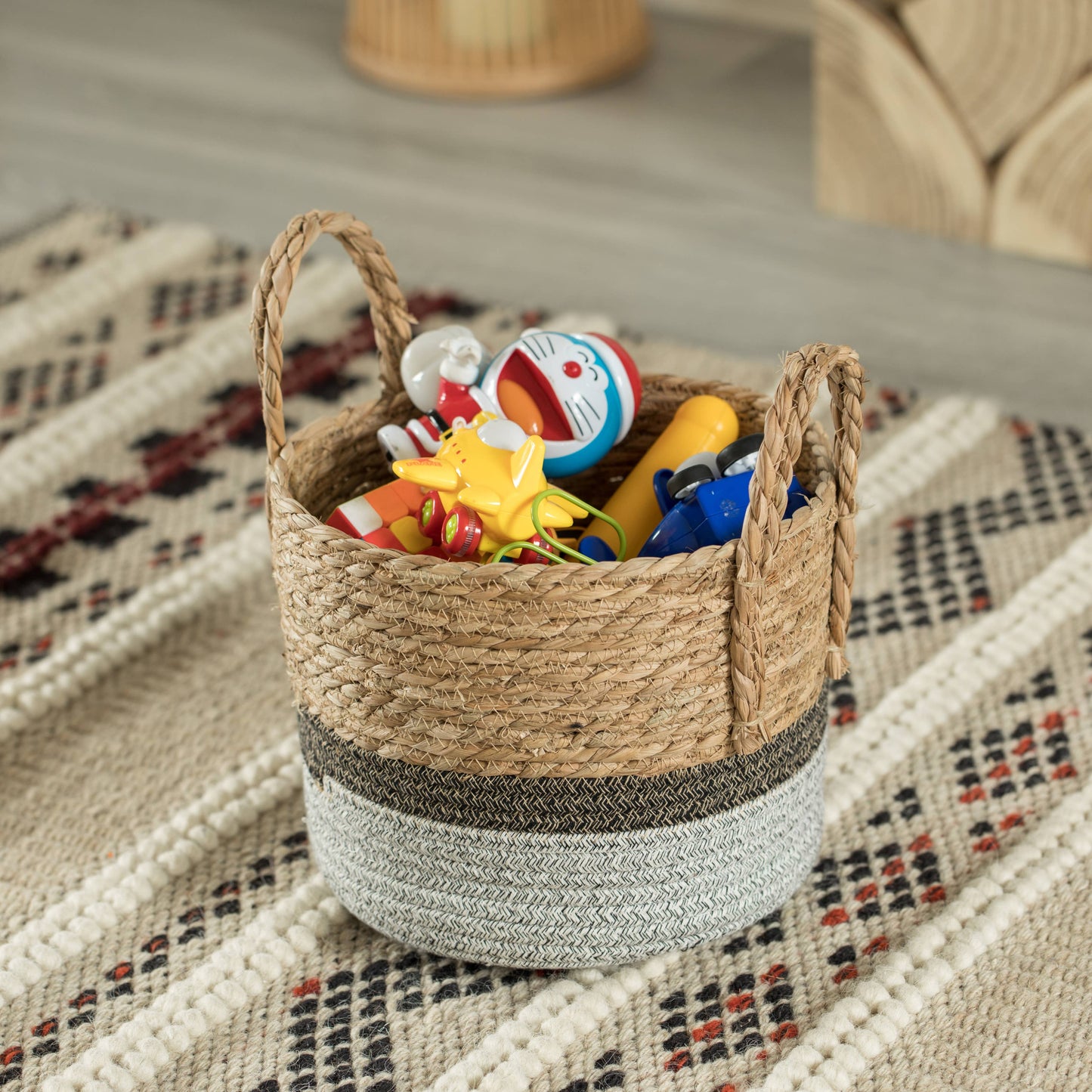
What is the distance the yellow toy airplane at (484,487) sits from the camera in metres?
0.81

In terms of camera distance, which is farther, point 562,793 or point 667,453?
point 667,453

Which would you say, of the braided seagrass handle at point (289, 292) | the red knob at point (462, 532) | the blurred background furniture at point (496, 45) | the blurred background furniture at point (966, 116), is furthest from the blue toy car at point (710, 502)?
the blurred background furniture at point (496, 45)

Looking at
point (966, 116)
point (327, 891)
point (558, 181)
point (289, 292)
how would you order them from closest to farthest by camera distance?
point (289, 292)
point (327, 891)
point (966, 116)
point (558, 181)

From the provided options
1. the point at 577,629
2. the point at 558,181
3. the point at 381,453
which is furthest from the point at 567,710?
the point at 558,181

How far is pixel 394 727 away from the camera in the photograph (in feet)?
2.61

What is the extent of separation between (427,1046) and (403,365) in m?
0.41

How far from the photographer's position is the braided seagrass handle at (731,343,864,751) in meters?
0.72

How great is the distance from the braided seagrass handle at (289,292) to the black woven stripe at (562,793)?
197 millimetres

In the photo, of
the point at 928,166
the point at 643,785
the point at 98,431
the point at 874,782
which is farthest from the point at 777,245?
the point at 643,785

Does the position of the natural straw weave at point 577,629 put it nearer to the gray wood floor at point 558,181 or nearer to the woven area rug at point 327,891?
the woven area rug at point 327,891

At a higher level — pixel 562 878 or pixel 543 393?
pixel 543 393

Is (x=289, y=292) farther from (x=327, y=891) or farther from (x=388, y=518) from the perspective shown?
(x=327, y=891)

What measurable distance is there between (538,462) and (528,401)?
86 mm

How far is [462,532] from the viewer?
2.64 feet
